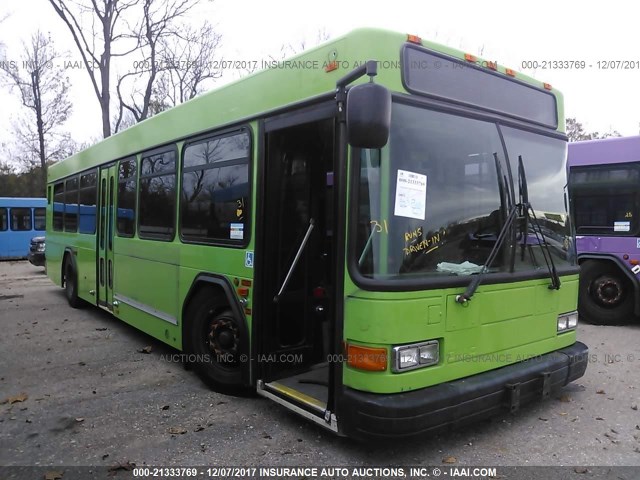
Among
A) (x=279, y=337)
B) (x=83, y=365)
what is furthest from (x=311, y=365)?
(x=83, y=365)

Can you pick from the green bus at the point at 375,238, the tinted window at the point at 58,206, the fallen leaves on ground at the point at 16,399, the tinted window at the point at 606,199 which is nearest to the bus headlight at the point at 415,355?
the green bus at the point at 375,238

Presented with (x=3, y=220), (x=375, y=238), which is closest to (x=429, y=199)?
(x=375, y=238)

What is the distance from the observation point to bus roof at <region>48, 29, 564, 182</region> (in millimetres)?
3199

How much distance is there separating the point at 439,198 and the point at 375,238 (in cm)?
56

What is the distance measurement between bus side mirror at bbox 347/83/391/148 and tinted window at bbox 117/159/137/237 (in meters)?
4.24

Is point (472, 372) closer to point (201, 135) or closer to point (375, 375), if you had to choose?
point (375, 375)

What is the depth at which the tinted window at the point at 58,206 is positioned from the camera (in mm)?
9898

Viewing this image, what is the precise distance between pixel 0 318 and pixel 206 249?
571 centimetres

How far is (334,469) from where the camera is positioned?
325cm

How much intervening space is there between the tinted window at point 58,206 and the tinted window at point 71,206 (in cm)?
35

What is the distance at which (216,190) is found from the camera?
15.2ft

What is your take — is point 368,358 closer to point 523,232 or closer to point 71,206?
point 523,232

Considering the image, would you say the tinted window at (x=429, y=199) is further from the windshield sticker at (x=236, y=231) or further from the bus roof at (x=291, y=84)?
the windshield sticker at (x=236, y=231)

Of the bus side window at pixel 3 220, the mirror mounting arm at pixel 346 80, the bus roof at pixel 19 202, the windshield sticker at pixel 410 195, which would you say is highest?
the mirror mounting arm at pixel 346 80
